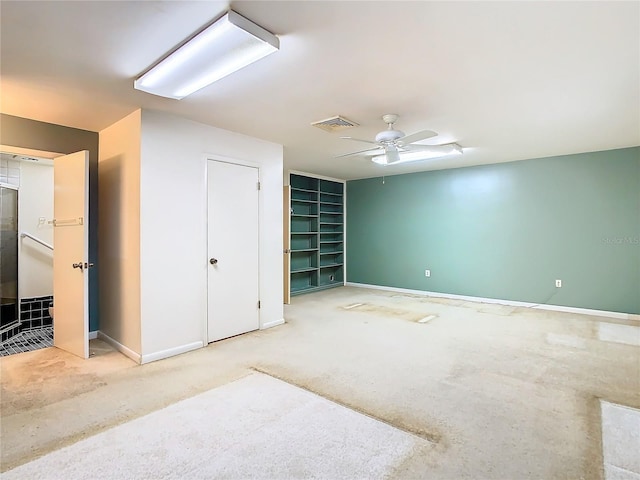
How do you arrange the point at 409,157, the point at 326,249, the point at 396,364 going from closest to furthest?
the point at 396,364 → the point at 409,157 → the point at 326,249

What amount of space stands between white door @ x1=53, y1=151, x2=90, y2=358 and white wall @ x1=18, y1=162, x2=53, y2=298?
1896 mm

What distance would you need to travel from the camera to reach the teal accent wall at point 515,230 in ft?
15.8

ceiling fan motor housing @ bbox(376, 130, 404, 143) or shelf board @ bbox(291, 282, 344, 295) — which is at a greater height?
ceiling fan motor housing @ bbox(376, 130, 404, 143)

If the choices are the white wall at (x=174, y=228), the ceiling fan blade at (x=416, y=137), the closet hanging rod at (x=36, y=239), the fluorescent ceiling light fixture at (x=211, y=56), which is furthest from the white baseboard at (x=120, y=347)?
the ceiling fan blade at (x=416, y=137)

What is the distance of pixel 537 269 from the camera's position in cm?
541

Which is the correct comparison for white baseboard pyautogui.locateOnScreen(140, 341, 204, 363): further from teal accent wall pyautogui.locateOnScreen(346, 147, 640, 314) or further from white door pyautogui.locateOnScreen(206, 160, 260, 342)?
teal accent wall pyautogui.locateOnScreen(346, 147, 640, 314)

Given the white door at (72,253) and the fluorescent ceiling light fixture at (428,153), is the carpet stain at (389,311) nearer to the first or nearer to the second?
the fluorescent ceiling light fixture at (428,153)

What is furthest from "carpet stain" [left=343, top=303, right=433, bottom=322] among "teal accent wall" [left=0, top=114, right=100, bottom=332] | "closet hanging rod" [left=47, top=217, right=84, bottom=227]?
"closet hanging rod" [left=47, top=217, right=84, bottom=227]

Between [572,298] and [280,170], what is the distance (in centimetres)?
468

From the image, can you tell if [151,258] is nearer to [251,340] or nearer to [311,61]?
[251,340]

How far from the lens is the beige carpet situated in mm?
1696

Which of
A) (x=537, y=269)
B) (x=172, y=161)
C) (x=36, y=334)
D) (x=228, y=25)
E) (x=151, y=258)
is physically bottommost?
(x=36, y=334)

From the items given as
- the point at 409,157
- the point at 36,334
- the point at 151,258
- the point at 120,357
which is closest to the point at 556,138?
the point at 409,157

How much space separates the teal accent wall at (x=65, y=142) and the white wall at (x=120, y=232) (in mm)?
78
